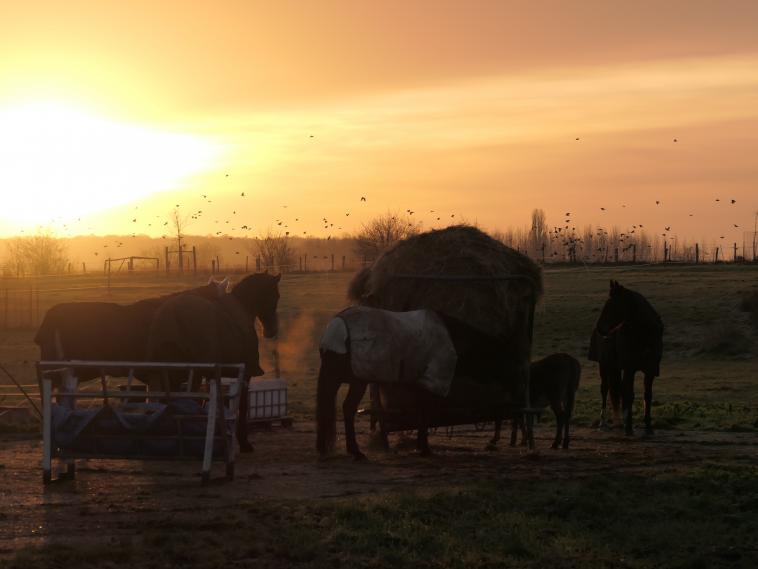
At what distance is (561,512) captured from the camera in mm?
12414

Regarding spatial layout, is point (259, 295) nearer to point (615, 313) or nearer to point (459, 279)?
point (459, 279)

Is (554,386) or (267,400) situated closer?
(554,386)

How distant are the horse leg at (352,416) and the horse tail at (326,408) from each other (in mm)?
234

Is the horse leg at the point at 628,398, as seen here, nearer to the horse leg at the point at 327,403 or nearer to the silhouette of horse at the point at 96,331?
the horse leg at the point at 327,403

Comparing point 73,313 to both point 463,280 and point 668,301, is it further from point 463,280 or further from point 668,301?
point 668,301

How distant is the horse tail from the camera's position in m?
16.4

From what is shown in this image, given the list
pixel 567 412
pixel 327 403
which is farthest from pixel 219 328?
pixel 567 412

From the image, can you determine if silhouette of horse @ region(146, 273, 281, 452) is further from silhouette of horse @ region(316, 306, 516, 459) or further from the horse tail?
silhouette of horse @ region(316, 306, 516, 459)

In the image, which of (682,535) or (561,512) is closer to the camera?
(682,535)

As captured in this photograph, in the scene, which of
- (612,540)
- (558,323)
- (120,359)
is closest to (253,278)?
(120,359)

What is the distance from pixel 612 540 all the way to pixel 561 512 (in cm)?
110

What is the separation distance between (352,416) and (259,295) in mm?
3308

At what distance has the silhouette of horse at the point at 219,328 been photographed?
1596 cm

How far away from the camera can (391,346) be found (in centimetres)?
1636
